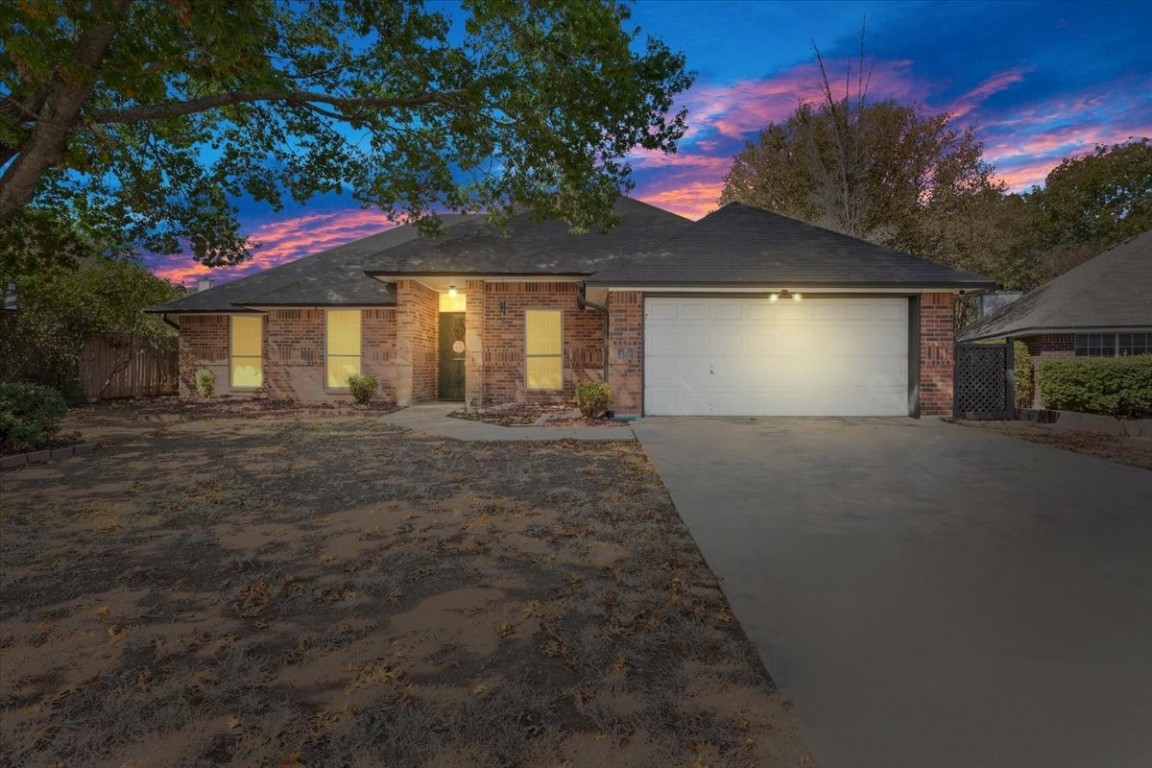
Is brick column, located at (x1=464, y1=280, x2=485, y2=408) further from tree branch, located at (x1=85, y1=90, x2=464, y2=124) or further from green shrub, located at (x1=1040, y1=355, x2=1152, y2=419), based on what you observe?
green shrub, located at (x1=1040, y1=355, x2=1152, y2=419)

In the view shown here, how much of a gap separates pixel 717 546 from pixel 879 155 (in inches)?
1073

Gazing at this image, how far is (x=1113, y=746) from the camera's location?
2.13 m

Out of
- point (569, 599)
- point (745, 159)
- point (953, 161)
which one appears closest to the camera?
point (569, 599)

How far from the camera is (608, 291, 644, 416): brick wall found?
12.2m

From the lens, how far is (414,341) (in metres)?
15.1

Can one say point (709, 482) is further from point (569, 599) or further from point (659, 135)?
point (659, 135)

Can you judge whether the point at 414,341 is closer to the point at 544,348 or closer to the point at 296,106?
the point at 544,348

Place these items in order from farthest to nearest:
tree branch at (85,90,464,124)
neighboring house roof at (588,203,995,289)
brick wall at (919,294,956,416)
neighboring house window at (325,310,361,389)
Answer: neighboring house window at (325,310,361,389)
brick wall at (919,294,956,416)
neighboring house roof at (588,203,995,289)
tree branch at (85,90,464,124)

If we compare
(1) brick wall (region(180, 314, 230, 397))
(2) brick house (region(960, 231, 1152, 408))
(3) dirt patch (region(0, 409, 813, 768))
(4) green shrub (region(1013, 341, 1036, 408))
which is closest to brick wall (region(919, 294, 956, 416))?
(2) brick house (region(960, 231, 1152, 408))

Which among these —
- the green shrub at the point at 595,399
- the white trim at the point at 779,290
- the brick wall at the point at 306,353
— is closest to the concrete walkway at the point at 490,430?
the green shrub at the point at 595,399

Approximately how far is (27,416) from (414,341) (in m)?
7.96

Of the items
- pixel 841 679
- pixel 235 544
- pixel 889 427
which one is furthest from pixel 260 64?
pixel 889 427

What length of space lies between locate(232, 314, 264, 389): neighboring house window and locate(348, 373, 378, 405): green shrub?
4012 millimetres

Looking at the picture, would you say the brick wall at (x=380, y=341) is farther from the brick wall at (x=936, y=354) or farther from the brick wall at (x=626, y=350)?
the brick wall at (x=936, y=354)
